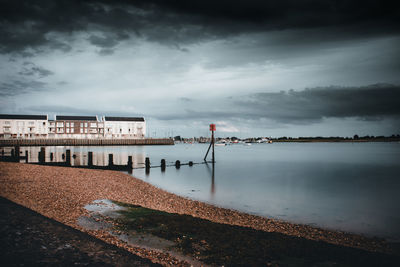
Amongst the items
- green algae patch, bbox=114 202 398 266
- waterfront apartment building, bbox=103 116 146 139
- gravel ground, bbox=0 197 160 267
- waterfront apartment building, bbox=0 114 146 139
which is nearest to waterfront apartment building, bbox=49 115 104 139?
waterfront apartment building, bbox=0 114 146 139

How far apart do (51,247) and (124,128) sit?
408 ft

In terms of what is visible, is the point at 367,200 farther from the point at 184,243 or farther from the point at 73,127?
the point at 73,127

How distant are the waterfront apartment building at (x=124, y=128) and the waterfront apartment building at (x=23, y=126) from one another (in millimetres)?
25026

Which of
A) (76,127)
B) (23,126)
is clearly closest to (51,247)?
(76,127)

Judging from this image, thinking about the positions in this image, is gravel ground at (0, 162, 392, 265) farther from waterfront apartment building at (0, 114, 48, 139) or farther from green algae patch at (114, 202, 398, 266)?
waterfront apartment building at (0, 114, 48, 139)

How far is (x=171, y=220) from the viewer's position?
910cm

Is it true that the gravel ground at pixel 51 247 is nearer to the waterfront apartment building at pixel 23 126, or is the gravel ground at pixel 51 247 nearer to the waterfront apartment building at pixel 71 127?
the waterfront apartment building at pixel 71 127

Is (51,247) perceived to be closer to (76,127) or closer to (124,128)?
(124,128)

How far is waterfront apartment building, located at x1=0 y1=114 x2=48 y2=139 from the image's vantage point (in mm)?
111750

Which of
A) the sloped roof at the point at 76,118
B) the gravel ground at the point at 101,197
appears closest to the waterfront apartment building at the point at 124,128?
the sloped roof at the point at 76,118

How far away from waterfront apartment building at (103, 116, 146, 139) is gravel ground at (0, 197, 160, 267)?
12124 cm

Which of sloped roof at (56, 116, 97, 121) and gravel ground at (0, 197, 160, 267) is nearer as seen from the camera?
gravel ground at (0, 197, 160, 267)

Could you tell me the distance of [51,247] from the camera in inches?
232

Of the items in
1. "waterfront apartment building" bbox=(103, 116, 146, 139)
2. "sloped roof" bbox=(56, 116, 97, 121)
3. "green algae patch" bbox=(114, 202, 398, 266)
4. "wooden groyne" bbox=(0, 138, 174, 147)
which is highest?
"sloped roof" bbox=(56, 116, 97, 121)
